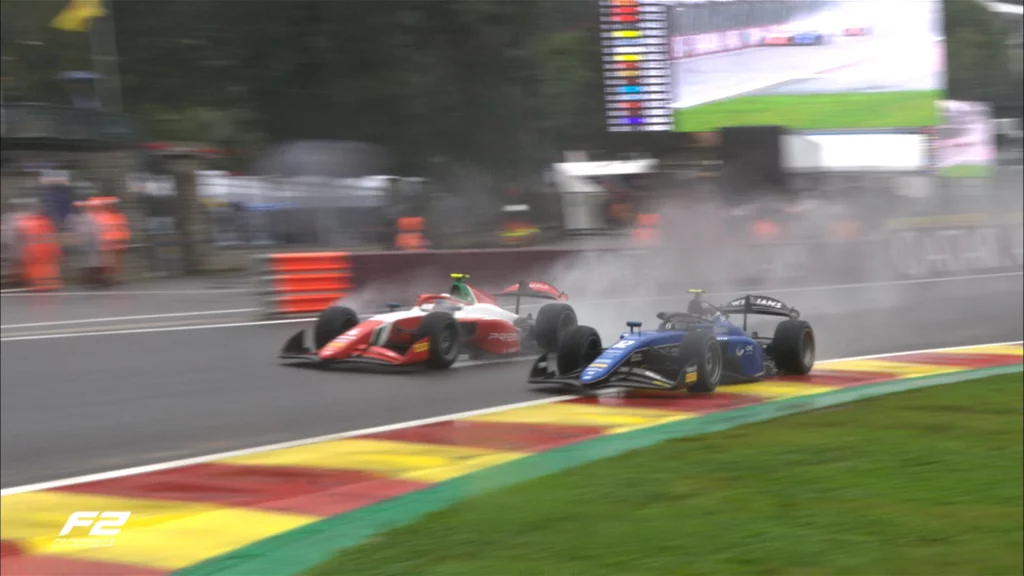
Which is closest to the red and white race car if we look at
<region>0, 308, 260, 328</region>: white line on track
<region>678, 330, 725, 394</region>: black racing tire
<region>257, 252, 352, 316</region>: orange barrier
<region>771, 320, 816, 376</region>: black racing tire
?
<region>678, 330, 725, 394</region>: black racing tire

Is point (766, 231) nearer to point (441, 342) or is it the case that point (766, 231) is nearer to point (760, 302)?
point (760, 302)

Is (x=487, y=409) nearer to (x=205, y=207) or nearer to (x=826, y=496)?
(x=826, y=496)

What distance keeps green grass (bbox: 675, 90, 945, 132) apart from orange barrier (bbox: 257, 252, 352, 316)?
681 cm

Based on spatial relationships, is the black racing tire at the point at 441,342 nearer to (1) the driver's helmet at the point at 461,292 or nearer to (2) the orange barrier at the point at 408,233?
(2) the orange barrier at the point at 408,233

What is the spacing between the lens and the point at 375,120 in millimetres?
10523

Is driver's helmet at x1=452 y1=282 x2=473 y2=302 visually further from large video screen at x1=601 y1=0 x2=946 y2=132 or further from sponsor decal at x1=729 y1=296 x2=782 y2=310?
large video screen at x1=601 y1=0 x2=946 y2=132

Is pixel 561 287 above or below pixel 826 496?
above

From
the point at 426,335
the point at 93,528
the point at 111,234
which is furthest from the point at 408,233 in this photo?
the point at 111,234

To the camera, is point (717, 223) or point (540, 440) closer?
point (717, 223)

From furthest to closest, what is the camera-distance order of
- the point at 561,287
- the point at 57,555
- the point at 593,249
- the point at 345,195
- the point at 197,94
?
the point at 197,94 → the point at 345,195 → the point at 57,555 → the point at 593,249 → the point at 561,287

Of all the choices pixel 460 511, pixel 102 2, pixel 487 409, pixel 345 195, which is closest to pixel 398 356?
pixel 487 409

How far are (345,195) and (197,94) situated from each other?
3294mm

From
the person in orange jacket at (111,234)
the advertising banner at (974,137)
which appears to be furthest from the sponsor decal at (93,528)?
the person in orange jacket at (111,234)

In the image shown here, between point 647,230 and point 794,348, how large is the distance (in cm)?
292
